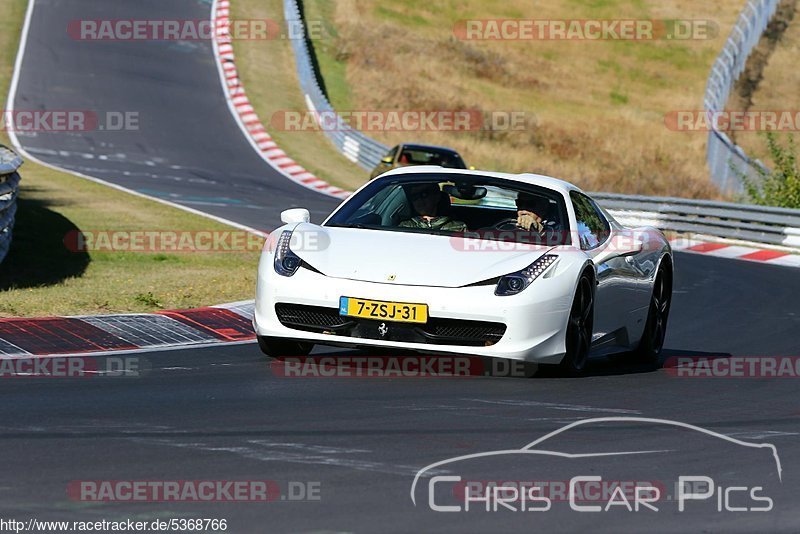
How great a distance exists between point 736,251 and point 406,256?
16.0m

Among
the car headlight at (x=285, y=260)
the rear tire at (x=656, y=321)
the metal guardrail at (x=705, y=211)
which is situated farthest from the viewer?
the metal guardrail at (x=705, y=211)

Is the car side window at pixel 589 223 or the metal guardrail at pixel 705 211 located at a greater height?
the car side window at pixel 589 223

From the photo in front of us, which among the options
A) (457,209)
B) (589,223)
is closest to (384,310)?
(457,209)

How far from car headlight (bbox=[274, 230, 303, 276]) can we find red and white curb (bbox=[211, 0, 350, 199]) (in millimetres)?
22001

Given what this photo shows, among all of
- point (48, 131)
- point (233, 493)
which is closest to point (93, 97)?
point (48, 131)

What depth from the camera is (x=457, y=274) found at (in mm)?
8594

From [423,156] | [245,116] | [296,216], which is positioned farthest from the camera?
[245,116]

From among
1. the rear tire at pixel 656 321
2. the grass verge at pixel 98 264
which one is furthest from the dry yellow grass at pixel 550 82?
the rear tire at pixel 656 321

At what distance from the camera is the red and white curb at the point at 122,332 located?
955cm

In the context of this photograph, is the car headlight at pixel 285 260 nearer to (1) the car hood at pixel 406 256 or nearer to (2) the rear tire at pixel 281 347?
(1) the car hood at pixel 406 256

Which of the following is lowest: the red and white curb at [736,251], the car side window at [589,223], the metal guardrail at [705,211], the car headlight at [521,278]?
the red and white curb at [736,251]

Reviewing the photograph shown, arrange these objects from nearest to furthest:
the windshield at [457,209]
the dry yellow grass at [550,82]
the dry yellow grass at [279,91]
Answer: the windshield at [457,209]
the dry yellow grass at [279,91]
the dry yellow grass at [550,82]

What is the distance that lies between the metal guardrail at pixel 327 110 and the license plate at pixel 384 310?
91.2ft

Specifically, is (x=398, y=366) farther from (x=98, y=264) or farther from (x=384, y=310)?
(x=98, y=264)
